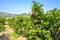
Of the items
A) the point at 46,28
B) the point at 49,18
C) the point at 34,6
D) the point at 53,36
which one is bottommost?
the point at 53,36

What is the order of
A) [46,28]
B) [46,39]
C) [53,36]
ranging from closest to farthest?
[46,39] < [46,28] < [53,36]

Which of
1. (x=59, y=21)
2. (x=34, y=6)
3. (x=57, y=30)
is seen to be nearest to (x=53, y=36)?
(x=57, y=30)

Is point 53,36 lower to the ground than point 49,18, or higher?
lower

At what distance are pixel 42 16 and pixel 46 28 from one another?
51.0 inches

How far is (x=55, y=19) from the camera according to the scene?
14.1 metres

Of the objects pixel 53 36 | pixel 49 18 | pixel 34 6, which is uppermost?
pixel 34 6

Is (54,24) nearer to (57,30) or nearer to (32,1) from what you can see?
(57,30)

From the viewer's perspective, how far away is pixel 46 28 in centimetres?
1352

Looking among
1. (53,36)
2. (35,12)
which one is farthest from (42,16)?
(53,36)

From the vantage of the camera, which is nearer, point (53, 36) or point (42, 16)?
point (42, 16)

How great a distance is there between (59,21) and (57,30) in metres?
0.99

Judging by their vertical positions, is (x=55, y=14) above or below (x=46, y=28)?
above

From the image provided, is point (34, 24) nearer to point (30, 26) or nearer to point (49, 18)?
point (30, 26)

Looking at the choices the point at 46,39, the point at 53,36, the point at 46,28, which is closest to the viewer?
the point at 46,39
